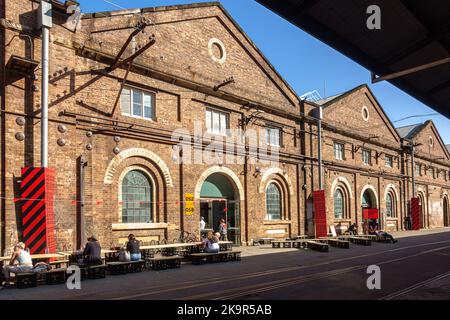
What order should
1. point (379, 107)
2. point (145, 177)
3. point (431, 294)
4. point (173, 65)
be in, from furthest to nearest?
point (379, 107)
point (173, 65)
point (145, 177)
point (431, 294)

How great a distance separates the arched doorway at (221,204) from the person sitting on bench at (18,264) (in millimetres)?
10265

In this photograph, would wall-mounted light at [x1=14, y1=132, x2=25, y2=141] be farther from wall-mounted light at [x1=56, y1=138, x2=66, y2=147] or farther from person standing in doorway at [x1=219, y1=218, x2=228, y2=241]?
person standing in doorway at [x1=219, y1=218, x2=228, y2=241]

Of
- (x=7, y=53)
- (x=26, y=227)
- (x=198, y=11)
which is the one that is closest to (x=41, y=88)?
(x=7, y=53)

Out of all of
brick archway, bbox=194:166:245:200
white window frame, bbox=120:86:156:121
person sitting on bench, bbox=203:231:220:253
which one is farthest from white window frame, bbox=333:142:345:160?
person sitting on bench, bbox=203:231:220:253

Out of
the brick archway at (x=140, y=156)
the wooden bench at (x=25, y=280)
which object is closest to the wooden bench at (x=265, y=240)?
the brick archway at (x=140, y=156)

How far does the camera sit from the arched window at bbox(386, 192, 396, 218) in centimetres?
3619

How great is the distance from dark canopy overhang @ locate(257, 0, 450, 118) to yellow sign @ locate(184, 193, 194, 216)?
42.6 ft

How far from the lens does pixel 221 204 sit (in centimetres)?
2164

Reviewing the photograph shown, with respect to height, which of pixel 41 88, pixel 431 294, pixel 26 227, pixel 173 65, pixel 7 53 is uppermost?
pixel 173 65

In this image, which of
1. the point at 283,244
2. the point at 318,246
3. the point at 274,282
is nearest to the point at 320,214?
the point at 283,244

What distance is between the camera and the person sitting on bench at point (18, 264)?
1066 centimetres

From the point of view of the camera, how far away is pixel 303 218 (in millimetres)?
25500
